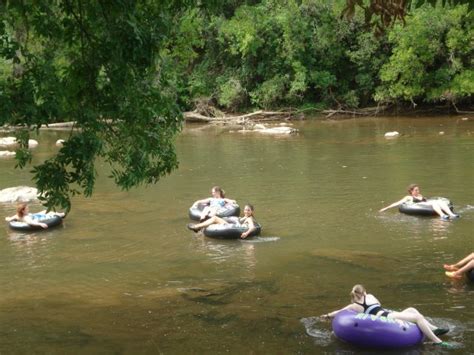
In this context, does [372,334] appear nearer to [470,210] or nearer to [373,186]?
[470,210]

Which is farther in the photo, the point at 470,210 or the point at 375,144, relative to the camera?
the point at 375,144

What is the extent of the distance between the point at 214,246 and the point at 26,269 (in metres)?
3.38

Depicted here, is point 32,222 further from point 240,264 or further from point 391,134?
point 391,134

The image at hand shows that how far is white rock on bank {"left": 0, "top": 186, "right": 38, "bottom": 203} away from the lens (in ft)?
56.7

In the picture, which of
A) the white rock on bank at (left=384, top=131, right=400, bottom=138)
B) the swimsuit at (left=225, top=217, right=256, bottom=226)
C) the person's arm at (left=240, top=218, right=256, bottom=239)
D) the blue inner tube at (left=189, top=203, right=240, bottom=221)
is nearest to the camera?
the person's arm at (left=240, top=218, right=256, bottom=239)

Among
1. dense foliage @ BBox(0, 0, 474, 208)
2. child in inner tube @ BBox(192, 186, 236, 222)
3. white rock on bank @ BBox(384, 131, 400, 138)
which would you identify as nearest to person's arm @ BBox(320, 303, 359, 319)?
dense foliage @ BBox(0, 0, 474, 208)

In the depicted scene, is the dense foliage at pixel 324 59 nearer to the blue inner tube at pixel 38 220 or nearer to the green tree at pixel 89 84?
the blue inner tube at pixel 38 220

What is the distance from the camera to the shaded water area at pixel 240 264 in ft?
28.0

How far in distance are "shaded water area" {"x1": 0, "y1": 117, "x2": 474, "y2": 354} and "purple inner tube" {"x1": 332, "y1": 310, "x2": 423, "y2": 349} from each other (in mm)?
159

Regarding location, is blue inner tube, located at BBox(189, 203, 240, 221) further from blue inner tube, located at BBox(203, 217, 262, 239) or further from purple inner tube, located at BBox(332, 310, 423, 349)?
purple inner tube, located at BBox(332, 310, 423, 349)

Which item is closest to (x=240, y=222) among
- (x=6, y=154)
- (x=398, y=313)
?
(x=398, y=313)

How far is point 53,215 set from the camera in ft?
47.0

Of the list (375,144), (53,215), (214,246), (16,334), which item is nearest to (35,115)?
(16,334)

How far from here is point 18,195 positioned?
685 inches
